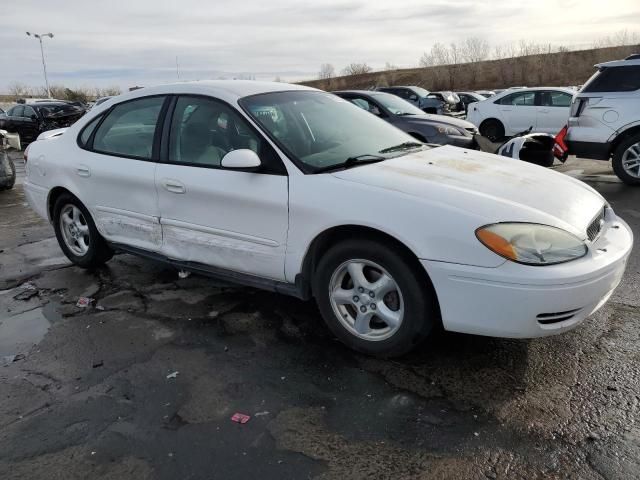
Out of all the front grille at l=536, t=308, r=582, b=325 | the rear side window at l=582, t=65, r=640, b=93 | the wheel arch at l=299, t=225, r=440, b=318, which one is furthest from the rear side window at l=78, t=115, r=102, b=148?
the rear side window at l=582, t=65, r=640, b=93

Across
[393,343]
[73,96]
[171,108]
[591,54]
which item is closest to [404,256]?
[393,343]

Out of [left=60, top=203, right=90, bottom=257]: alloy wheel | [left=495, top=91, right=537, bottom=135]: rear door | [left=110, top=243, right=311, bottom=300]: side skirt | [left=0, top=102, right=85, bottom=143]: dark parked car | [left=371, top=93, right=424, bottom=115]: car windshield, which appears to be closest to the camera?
[left=110, top=243, right=311, bottom=300]: side skirt

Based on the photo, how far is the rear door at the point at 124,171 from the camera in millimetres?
4121

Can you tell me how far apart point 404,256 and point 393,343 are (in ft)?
1.71

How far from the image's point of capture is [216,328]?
3773 millimetres

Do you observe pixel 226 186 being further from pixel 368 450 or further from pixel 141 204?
pixel 368 450

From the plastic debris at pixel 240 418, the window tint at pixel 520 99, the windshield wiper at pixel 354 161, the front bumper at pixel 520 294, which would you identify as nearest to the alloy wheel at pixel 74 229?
the windshield wiper at pixel 354 161

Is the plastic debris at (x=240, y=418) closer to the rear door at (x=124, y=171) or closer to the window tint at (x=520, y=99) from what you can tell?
the rear door at (x=124, y=171)

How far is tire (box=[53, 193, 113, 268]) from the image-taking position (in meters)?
4.82

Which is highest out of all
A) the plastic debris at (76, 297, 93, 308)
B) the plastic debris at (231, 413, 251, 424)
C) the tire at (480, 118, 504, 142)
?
the tire at (480, 118, 504, 142)

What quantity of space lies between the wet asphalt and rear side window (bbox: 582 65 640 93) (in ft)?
15.4

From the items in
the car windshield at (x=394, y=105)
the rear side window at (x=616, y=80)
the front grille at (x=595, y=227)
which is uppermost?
the rear side window at (x=616, y=80)

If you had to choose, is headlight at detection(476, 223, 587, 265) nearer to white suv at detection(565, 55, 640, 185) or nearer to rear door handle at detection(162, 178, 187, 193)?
rear door handle at detection(162, 178, 187, 193)

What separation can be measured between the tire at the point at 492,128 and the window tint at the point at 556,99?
4.13ft
